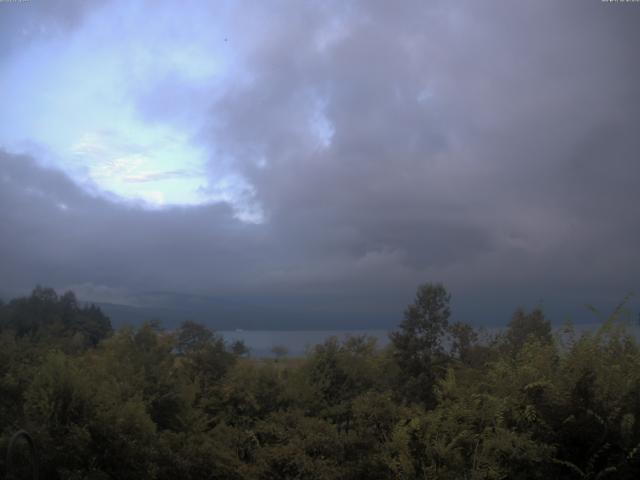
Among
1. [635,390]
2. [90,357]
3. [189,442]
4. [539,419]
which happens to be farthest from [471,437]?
[90,357]

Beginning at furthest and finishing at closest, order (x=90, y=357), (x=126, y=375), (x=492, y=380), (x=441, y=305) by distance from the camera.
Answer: (x=441, y=305), (x=90, y=357), (x=126, y=375), (x=492, y=380)

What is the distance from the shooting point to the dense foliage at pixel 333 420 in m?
7.48

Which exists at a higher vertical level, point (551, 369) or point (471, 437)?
point (551, 369)

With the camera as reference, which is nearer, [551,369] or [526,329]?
[551,369]

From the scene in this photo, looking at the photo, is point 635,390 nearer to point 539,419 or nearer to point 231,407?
point 539,419

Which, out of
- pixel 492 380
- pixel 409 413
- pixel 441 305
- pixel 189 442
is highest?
pixel 441 305

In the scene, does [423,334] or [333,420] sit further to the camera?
[423,334]

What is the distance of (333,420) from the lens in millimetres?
11727

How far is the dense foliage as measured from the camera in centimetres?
748

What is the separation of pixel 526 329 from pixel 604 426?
6076mm

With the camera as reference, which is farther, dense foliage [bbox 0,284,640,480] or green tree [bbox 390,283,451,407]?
green tree [bbox 390,283,451,407]

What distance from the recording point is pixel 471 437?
7926 millimetres

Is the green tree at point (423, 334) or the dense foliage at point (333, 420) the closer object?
the dense foliage at point (333, 420)

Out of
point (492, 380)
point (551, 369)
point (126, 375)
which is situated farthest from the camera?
point (126, 375)
